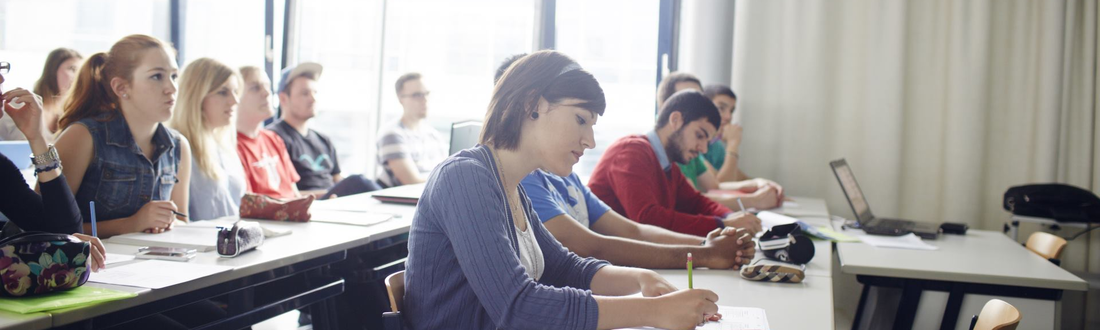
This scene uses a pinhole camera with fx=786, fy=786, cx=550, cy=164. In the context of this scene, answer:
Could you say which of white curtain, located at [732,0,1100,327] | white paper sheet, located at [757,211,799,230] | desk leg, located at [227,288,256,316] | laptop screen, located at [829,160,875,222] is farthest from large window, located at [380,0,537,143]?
desk leg, located at [227,288,256,316]

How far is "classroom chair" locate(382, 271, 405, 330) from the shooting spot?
1425 millimetres

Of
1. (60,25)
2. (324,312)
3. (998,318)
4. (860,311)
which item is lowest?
(860,311)

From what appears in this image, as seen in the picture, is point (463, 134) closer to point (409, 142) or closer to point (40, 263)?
point (409, 142)

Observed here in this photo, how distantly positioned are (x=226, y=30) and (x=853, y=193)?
447cm

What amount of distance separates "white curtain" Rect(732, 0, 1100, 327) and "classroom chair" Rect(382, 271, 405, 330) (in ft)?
11.9

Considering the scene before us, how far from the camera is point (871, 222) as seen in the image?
3412mm

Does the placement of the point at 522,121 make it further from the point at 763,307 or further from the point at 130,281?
the point at 130,281

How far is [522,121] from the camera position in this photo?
4.85 feet

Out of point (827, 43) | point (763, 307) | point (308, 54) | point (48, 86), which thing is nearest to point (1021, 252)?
point (763, 307)

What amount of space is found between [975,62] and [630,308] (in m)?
3.86

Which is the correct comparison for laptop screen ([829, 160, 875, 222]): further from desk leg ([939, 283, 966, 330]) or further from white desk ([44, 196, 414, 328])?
white desk ([44, 196, 414, 328])

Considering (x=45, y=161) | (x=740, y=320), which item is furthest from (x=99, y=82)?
(x=740, y=320)

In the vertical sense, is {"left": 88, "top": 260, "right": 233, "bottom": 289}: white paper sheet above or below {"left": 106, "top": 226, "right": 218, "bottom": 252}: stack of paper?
above

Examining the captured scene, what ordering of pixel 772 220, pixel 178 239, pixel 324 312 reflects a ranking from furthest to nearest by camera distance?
pixel 772 220 → pixel 324 312 → pixel 178 239
